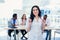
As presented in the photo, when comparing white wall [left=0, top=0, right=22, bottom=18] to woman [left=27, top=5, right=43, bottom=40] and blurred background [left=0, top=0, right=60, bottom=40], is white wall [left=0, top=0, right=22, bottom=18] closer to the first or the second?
blurred background [left=0, top=0, right=60, bottom=40]

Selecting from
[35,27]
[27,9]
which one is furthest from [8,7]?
[35,27]

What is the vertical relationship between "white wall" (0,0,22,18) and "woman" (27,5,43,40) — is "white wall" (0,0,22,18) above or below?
above

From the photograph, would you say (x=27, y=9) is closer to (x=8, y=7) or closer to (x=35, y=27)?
(x=8, y=7)

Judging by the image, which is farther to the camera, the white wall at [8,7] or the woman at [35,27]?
the white wall at [8,7]

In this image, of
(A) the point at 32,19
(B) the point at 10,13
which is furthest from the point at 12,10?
(A) the point at 32,19

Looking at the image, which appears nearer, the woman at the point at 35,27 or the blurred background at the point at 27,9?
the woman at the point at 35,27

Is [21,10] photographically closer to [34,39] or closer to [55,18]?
[55,18]

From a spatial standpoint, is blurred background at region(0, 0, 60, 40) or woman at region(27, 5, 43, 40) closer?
woman at region(27, 5, 43, 40)

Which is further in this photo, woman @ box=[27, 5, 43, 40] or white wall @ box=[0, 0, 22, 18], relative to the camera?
white wall @ box=[0, 0, 22, 18]

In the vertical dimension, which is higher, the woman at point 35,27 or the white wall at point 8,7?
the white wall at point 8,7

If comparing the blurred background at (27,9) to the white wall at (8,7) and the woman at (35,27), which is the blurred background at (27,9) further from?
the woman at (35,27)

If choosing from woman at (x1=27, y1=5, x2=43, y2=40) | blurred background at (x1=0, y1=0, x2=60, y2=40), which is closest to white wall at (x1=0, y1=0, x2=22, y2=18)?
blurred background at (x1=0, y1=0, x2=60, y2=40)

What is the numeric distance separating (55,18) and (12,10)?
1.62 m

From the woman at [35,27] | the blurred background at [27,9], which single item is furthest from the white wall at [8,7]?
the woman at [35,27]
